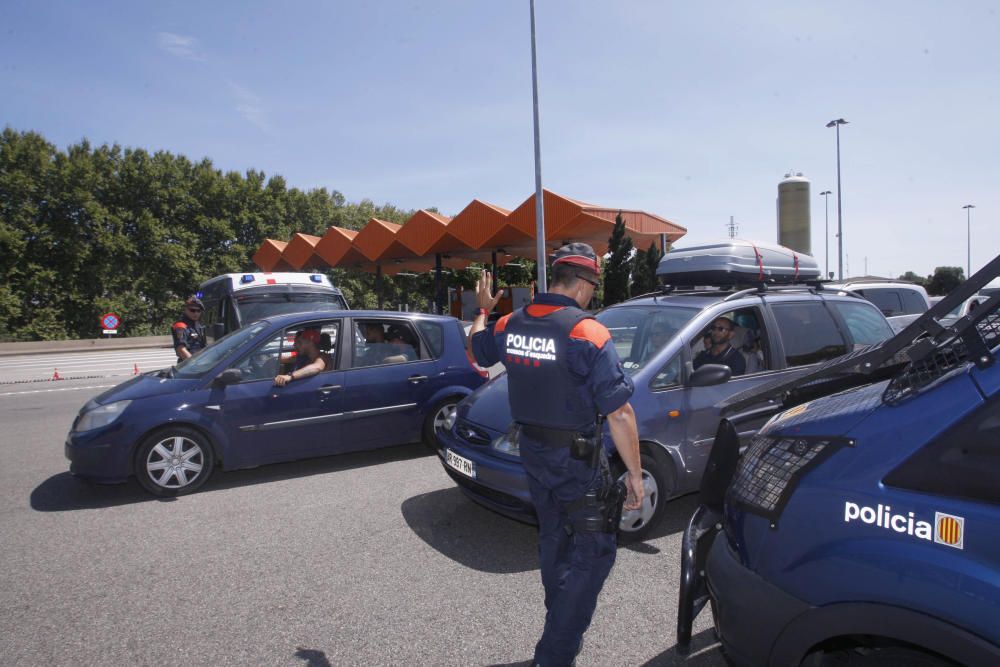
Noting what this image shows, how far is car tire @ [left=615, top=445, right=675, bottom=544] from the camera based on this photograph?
12.7 ft

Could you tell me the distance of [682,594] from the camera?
2.27m

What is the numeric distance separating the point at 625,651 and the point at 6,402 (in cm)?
1220

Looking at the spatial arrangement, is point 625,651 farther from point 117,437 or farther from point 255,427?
point 117,437

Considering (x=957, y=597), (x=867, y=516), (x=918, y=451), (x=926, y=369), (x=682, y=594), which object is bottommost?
(x=682, y=594)

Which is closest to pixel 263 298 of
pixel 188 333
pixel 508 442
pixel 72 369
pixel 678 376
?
pixel 188 333

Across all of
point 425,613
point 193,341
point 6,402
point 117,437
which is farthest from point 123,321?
point 425,613

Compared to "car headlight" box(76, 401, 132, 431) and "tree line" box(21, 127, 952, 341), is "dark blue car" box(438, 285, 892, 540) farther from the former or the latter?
"tree line" box(21, 127, 952, 341)

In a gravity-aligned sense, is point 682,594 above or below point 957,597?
below

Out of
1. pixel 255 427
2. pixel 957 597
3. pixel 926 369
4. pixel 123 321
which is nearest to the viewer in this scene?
pixel 957 597

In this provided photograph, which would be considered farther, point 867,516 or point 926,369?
point 926,369

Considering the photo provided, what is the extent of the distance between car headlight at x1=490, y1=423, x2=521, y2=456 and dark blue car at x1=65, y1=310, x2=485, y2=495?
191 cm

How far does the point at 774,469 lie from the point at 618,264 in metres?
28.5

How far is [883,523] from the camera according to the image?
1.65 m

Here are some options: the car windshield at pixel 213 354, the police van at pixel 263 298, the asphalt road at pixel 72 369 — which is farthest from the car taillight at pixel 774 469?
the asphalt road at pixel 72 369
